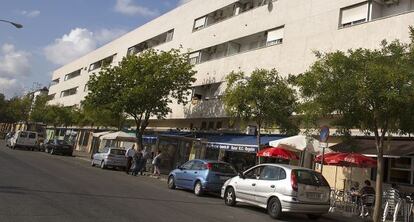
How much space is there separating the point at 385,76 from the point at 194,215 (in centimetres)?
624

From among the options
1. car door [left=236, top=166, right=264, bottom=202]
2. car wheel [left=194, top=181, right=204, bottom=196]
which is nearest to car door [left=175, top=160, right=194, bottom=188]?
car wheel [left=194, top=181, right=204, bottom=196]

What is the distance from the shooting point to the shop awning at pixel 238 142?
22773 mm

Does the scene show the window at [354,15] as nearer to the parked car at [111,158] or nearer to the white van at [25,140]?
the parked car at [111,158]

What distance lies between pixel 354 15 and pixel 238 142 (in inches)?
320

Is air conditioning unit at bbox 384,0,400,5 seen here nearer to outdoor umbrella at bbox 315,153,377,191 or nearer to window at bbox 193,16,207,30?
outdoor umbrella at bbox 315,153,377,191

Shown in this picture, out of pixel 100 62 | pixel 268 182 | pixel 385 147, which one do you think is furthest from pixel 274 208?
pixel 100 62

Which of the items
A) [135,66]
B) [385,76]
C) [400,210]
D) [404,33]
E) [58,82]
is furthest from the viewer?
[58,82]

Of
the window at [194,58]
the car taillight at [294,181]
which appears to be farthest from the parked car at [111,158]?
the car taillight at [294,181]

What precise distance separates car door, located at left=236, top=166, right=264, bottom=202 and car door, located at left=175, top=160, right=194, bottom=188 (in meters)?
4.08

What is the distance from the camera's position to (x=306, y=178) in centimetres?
1394

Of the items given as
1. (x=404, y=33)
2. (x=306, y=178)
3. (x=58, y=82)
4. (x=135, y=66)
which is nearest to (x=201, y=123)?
(x=135, y=66)

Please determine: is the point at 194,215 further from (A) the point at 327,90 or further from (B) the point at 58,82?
(B) the point at 58,82

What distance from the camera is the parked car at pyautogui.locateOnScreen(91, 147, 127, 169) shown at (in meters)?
30.3

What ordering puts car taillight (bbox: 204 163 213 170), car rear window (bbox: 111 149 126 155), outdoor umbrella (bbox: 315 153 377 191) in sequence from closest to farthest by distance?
outdoor umbrella (bbox: 315 153 377 191), car taillight (bbox: 204 163 213 170), car rear window (bbox: 111 149 126 155)
